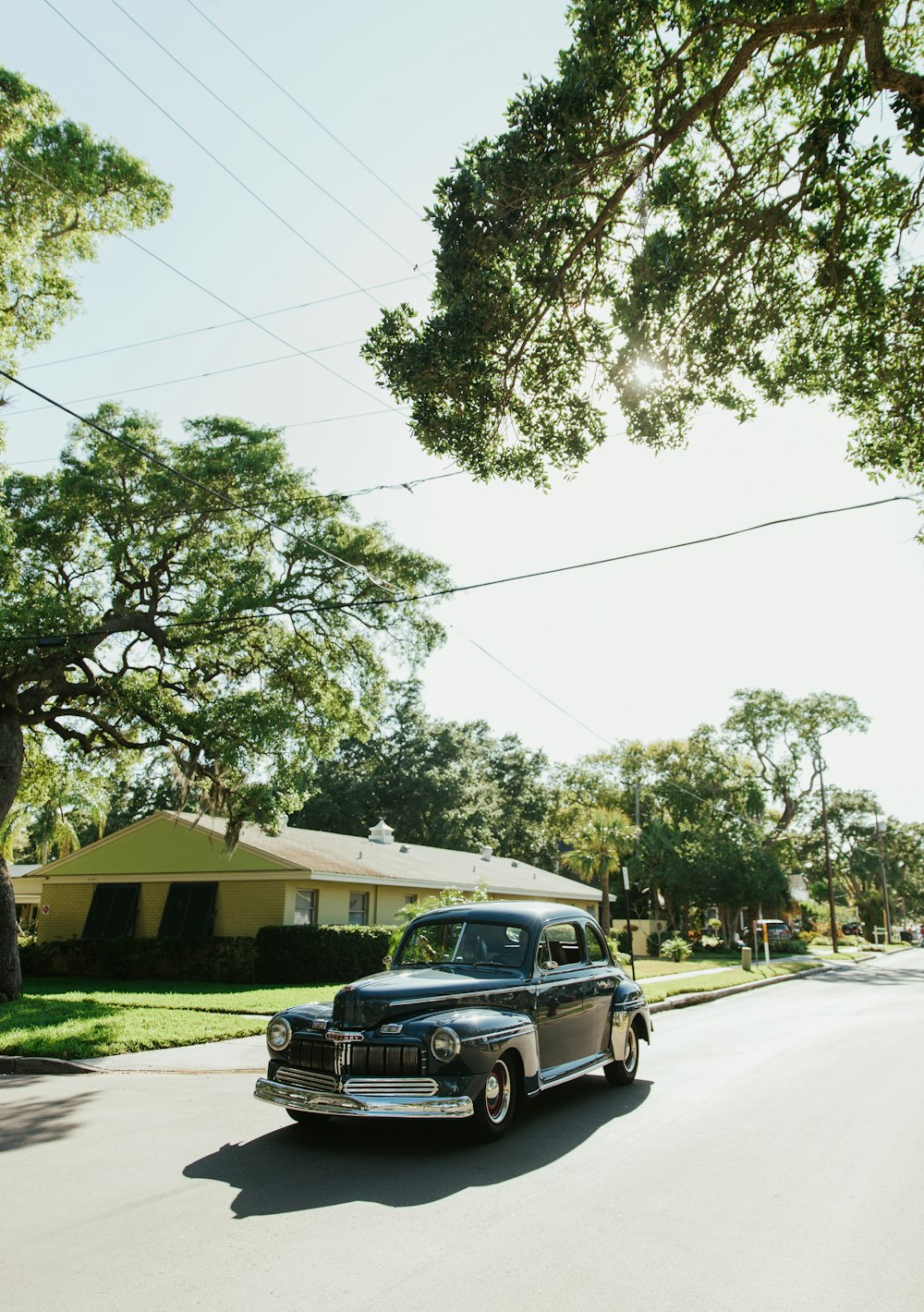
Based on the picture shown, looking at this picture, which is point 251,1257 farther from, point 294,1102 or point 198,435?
point 198,435

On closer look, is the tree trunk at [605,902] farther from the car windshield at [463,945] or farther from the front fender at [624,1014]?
the car windshield at [463,945]

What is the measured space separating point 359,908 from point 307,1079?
21214 mm

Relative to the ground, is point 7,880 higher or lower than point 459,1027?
higher

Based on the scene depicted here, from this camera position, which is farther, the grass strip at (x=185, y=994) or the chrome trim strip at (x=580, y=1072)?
the grass strip at (x=185, y=994)

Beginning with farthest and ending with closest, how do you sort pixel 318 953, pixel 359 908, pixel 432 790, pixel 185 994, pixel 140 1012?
A: pixel 432 790
pixel 359 908
pixel 318 953
pixel 185 994
pixel 140 1012

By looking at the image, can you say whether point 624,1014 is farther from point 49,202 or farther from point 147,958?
point 147,958

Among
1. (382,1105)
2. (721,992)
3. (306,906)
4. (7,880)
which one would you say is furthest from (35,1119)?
(306,906)

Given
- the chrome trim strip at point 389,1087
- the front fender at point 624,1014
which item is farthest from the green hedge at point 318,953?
the chrome trim strip at point 389,1087

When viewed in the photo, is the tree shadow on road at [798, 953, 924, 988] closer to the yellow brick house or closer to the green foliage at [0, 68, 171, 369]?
the yellow brick house

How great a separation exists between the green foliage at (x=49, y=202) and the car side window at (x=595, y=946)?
14702 mm

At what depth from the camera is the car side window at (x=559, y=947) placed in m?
8.05

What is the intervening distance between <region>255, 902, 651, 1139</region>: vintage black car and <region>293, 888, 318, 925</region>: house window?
17.9 m

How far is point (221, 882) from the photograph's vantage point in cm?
2650

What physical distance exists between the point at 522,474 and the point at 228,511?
10417mm
